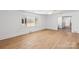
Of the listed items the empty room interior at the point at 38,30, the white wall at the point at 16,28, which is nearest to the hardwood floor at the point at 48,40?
the empty room interior at the point at 38,30

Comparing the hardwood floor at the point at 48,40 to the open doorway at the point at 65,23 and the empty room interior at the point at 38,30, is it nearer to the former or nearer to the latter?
the empty room interior at the point at 38,30

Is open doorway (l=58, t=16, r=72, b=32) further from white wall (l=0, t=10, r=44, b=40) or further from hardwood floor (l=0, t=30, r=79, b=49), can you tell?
white wall (l=0, t=10, r=44, b=40)

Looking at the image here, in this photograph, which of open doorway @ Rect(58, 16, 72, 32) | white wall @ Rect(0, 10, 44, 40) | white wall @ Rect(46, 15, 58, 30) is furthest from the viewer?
white wall @ Rect(46, 15, 58, 30)

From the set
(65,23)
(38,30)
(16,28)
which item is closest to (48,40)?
(38,30)

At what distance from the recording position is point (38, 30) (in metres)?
2.65

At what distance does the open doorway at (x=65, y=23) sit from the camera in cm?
235

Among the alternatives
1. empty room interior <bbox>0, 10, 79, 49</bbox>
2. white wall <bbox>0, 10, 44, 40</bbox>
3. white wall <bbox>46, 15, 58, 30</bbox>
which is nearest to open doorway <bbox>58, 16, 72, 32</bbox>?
empty room interior <bbox>0, 10, 79, 49</bbox>

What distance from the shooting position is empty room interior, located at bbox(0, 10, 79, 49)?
7.91 ft

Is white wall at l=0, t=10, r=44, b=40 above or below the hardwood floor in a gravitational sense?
above

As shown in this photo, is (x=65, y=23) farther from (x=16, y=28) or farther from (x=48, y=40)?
(x=16, y=28)
